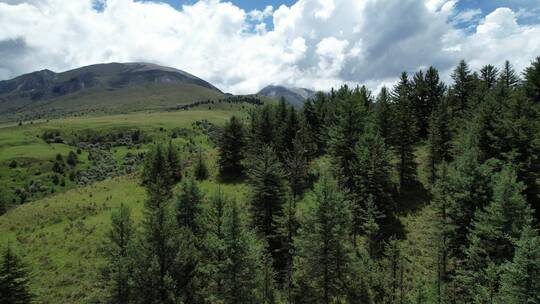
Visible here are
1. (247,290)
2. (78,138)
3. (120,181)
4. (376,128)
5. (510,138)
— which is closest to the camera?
(247,290)

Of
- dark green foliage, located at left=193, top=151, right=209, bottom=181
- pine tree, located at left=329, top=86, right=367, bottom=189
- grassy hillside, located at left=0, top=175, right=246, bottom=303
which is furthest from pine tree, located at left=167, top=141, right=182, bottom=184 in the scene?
pine tree, located at left=329, top=86, right=367, bottom=189

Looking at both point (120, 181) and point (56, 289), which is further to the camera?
point (120, 181)

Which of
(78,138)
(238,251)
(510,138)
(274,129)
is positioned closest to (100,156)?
(78,138)

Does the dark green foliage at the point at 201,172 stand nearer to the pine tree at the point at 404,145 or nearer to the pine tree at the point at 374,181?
the pine tree at the point at 374,181

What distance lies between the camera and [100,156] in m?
160

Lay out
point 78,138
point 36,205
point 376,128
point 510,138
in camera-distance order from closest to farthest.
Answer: point 510,138, point 376,128, point 36,205, point 78,138

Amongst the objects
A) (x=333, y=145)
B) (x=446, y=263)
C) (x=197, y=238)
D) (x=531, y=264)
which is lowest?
(x=446, y=263)

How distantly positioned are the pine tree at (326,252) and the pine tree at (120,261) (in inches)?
596

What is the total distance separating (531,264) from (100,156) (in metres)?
170

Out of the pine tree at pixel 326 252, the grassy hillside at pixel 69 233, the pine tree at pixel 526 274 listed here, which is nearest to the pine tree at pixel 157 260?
the grassy hillside at pixel 69 233

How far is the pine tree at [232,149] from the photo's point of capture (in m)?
64.7

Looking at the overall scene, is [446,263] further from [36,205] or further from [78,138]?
[78,138]

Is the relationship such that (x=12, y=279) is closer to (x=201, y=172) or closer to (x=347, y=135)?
(x=201, y=172)

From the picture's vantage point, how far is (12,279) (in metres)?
28.4
